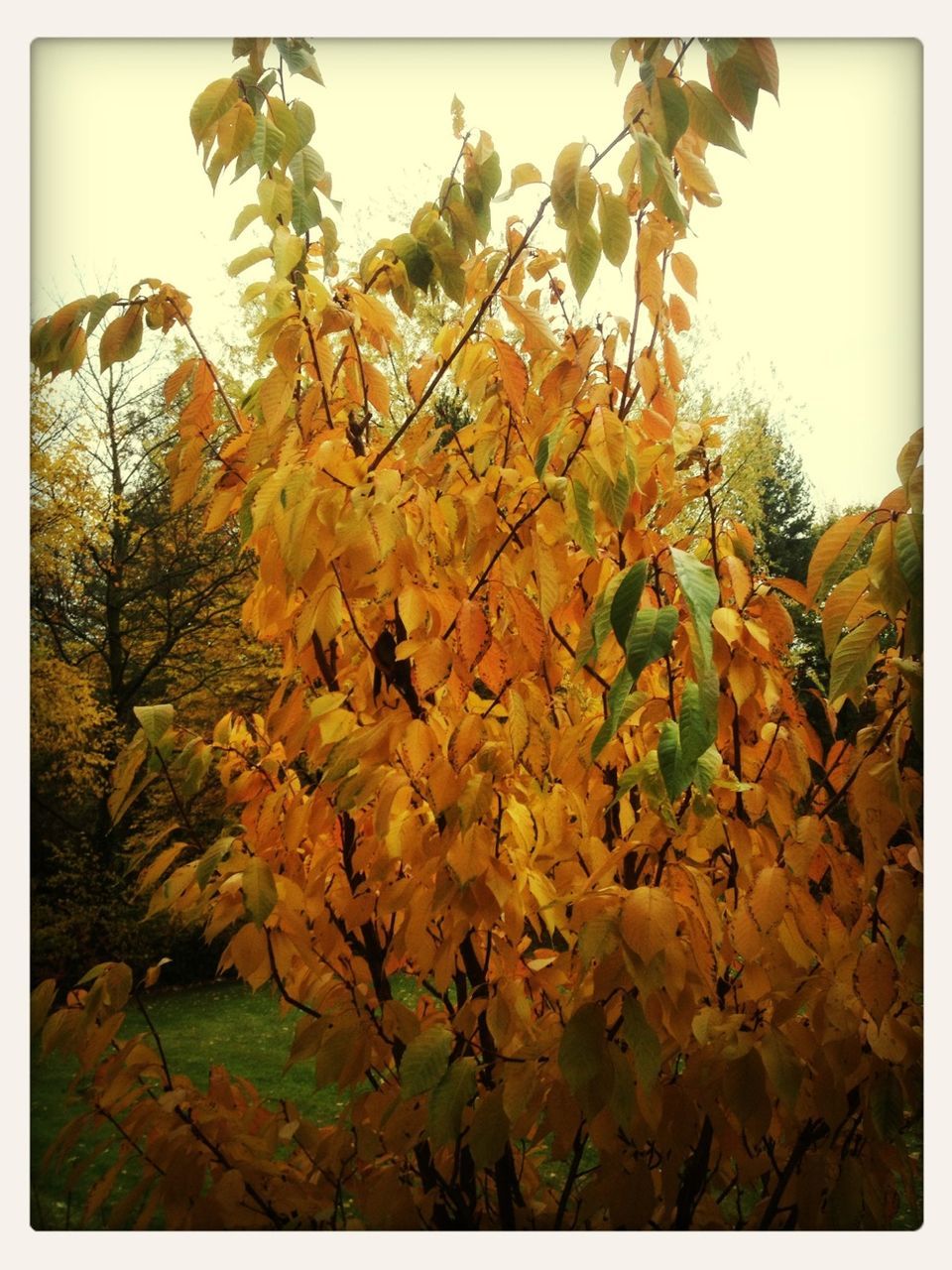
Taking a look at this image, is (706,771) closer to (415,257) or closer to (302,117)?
(415,257)

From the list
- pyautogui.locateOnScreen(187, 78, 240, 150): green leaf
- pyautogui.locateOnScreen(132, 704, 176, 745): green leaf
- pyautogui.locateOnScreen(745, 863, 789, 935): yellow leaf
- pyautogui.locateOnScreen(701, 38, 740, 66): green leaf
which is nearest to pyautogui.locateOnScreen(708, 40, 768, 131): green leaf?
pyautogui.locateOnScreen(701, 38, 740, 66): green leaf

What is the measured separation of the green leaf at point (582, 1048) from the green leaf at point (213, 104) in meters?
1.03

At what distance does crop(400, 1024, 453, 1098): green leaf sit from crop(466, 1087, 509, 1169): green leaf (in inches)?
2.4

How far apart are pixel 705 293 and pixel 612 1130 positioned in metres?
1.41

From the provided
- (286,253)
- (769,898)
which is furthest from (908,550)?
(286,253)

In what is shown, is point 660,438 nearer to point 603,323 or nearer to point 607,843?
point 603,323

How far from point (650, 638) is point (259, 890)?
0.56 metres

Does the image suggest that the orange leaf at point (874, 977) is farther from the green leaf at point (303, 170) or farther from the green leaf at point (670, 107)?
the green leaf at point (303, 170)

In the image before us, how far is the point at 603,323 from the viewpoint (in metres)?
1.52

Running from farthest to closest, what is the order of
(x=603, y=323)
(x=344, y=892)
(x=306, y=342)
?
1. (x=603, y=323)
2. (x=344, y=892)
3. (x=306, y=342)

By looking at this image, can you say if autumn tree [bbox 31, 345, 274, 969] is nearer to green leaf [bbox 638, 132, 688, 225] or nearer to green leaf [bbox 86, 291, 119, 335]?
green leaf [bbox 86, 291, 119, 335]

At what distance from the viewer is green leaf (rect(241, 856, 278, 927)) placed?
1.21m
